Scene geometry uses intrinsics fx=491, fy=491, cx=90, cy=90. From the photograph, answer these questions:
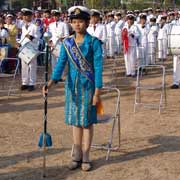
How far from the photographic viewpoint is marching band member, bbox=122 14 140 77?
13992 millimetres

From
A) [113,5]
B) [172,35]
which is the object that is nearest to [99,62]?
[172,35]

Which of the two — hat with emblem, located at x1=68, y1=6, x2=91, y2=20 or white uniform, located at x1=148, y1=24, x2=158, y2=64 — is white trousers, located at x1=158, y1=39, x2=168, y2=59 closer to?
white uniform, located at x1=148, y1=24, x2=158, y2=64

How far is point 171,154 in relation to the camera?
657cm

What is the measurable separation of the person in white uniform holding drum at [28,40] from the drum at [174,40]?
305 cm

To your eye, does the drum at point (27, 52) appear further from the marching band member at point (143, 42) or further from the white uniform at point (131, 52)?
the marching band member at point (143, 42)

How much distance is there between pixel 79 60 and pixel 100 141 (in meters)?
1.94

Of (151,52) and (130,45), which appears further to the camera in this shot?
(151,52)

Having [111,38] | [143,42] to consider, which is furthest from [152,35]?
[111,38]

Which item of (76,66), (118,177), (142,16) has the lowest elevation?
(118,177)

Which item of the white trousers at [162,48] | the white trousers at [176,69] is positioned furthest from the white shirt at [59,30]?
the white trousers at [162,48]

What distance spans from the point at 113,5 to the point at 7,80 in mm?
33830

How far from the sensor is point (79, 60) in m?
5.63

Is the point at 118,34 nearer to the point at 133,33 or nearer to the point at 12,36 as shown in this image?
the point at 133,33

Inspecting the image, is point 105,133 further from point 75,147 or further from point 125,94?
point 125,94
